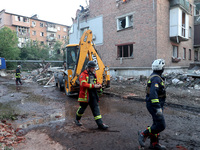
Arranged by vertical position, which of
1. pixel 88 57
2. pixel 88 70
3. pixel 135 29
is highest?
pixel 135 29

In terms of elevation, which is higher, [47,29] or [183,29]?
[47,29]

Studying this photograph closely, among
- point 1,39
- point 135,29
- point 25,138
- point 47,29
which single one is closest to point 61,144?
point 25,138

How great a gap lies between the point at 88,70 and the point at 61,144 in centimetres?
183

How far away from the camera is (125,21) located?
15656 mm

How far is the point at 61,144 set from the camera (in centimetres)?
310

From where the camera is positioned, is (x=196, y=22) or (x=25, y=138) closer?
(x=25, y=138)

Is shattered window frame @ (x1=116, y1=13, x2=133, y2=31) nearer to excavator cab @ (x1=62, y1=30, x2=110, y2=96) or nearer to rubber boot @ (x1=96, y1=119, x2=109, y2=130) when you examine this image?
excavator cab @ (x1=62, y1=30, x2=110, y2=96)

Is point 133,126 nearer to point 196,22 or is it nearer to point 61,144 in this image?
point 61,144

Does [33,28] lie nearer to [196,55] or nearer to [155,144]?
[196,55]

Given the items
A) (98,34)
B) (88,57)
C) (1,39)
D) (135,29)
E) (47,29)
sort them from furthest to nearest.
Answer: (47,29) → (1,39) → (98,34) → (135,29) → (88,57)

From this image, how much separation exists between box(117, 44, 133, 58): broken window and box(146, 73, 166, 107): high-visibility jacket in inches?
498

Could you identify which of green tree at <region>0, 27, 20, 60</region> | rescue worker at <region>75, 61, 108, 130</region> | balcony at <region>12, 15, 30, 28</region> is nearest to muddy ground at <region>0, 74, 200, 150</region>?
rescue worker at <region>75, 61, 108, 130</region>

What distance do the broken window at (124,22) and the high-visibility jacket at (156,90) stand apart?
13382mm

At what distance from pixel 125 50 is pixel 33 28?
Result: 33822 mm
